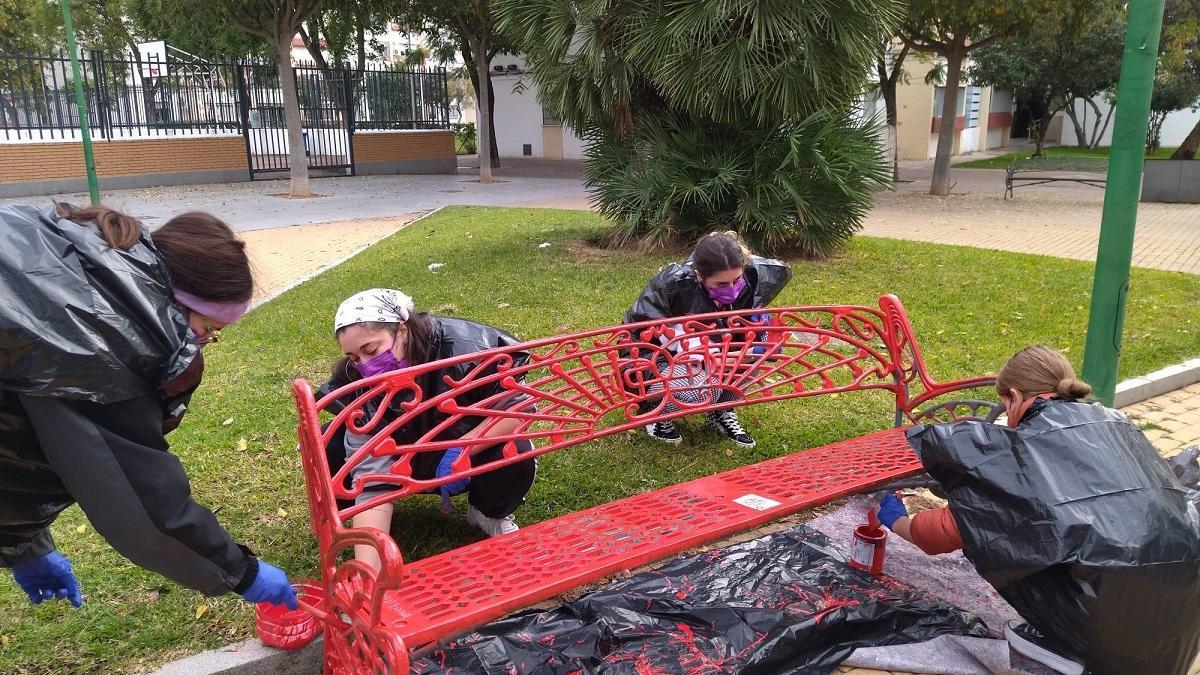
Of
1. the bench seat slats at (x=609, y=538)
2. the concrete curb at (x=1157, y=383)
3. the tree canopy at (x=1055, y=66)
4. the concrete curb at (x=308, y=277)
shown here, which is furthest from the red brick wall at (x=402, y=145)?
the bench seat slats at (x=609, y=538)

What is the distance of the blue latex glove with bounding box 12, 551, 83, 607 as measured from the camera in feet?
7.41

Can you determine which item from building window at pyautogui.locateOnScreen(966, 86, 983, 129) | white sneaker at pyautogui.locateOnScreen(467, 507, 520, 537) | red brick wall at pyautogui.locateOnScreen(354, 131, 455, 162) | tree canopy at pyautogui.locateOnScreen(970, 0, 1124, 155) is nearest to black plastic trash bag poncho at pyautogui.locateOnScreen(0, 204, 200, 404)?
white sneaker at pyautogui.locateOnScreen(467, 507, 520, 537)

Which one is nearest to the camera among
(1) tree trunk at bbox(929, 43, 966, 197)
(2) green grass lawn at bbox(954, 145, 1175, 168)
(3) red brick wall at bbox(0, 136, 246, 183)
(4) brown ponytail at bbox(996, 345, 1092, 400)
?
(4) brown ponytail at bbox(996, 345, 1092, 400)

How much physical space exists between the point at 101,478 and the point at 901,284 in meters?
6.86

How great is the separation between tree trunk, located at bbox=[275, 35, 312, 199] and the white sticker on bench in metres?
14.3

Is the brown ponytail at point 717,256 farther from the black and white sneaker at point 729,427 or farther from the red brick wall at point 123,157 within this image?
the red brick wall at point 123,157

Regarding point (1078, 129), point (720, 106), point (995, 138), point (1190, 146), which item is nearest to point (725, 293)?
point (720, 106)

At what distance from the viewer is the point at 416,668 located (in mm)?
2375

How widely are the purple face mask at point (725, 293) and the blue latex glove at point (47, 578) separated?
8.46 feet

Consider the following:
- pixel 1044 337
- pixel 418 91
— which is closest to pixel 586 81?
pixel 1044 337

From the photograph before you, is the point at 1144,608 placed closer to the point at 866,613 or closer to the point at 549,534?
the point at 866,613

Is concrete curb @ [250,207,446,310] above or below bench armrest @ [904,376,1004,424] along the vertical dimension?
below

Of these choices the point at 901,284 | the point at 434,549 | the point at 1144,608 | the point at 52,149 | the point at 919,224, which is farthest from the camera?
the point at 52,149

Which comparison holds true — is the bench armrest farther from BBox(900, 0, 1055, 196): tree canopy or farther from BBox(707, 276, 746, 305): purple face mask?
BBox(900, 0, 1055, 196): tree canopy
